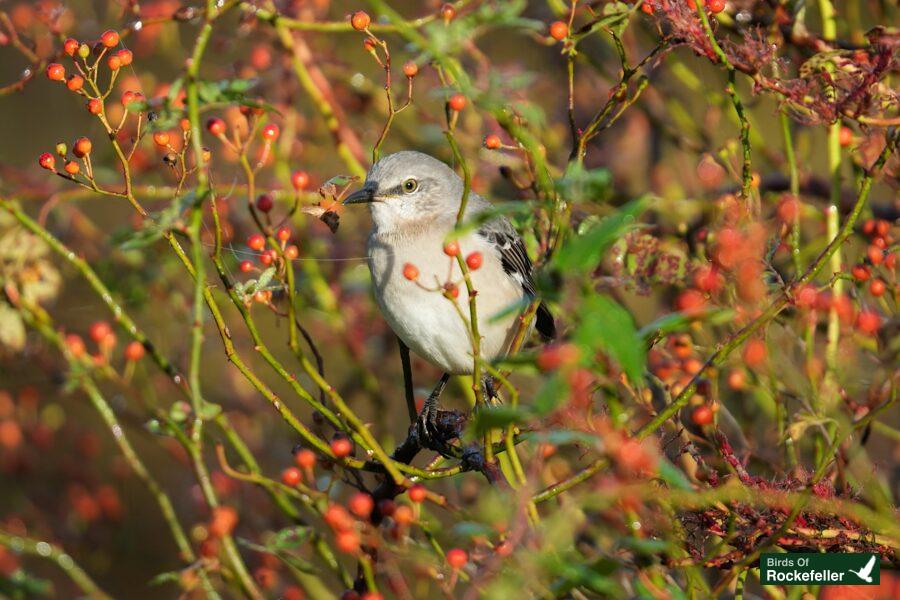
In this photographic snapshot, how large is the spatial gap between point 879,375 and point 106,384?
5316 mm

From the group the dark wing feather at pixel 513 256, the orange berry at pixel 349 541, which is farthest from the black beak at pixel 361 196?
the orange berry at pixel 349 541

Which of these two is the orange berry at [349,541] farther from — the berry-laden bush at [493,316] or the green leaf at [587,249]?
the green leaf at [587,249]

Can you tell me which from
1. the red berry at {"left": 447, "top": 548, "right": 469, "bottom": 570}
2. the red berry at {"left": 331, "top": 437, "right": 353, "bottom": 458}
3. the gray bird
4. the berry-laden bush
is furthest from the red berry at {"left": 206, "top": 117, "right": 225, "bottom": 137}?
the gray bird

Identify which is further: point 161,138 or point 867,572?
point 867,572

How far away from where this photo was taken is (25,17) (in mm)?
4598

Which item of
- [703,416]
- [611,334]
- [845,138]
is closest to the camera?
[611,334]

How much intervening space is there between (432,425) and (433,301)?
1.68 feet

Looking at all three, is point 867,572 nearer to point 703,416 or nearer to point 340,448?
point 703,416

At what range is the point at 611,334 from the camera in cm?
148

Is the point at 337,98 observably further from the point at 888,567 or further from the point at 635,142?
the point at 888,567

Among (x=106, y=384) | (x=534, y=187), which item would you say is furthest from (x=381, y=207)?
(x=106, y=384)

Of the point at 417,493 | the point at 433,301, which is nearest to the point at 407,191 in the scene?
the point at 433,301

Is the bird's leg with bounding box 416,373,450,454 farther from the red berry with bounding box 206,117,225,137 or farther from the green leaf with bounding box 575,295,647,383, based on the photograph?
the green leaf with bounding box 575,295,647,383

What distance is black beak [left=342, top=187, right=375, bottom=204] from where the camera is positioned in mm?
4043
